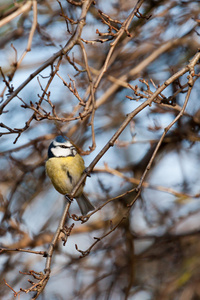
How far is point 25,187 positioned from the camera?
14.9 feet

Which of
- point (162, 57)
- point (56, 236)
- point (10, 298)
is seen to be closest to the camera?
point (56, 236)

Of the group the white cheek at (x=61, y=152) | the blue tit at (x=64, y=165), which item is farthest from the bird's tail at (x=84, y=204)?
the white cheek at (x=61, y=152)

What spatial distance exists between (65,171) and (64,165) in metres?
0.06

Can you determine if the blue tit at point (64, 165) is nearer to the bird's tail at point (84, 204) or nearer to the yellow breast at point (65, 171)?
the yellow breast at point (65, 171)

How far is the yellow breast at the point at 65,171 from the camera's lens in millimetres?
3729

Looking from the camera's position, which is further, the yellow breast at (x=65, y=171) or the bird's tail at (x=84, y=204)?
the bird's tail at (x=84, y=204)

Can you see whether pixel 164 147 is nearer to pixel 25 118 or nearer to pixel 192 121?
pixel 192 121

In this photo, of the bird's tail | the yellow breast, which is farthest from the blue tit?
the bird's tail

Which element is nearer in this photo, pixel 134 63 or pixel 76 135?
pixel 76 135

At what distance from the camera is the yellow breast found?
3729 mm

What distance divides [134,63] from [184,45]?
606 mm

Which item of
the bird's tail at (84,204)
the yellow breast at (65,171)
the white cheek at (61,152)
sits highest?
the white cheek at (61,152)

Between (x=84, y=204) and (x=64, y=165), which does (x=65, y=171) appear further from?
(x=84, y=204)

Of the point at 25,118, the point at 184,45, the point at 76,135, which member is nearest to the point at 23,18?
the point at 25,118
